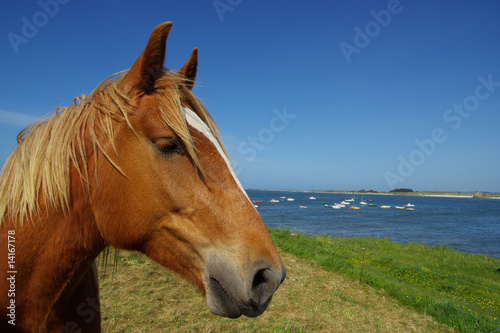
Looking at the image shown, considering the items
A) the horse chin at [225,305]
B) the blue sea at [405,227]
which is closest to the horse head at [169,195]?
the horse chin at [225,305]

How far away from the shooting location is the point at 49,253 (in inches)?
55.0

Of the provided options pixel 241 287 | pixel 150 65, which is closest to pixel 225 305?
pixel 241 287

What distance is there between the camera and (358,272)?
930 centimetres

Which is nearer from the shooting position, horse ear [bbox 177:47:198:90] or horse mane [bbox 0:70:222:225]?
horse mane [bbox 0:70:222:225]

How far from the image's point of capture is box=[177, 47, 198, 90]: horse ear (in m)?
1.72

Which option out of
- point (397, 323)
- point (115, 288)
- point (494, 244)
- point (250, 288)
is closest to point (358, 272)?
point (397, 323)

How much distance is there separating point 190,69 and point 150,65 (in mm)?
371

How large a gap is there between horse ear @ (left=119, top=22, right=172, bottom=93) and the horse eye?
36cm

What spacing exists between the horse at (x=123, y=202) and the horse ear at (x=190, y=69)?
23 cm

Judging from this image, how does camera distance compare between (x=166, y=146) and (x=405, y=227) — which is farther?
(x=405, y=227)

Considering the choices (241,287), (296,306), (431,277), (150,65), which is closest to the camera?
(241,287)

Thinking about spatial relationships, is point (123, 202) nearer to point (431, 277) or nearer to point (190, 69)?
point (190, 69)

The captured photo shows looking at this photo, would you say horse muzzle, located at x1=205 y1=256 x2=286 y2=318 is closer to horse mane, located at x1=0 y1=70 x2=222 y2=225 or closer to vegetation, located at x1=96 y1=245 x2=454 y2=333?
horse mane, located at x1=0 y1=70 x2=222 y2=225

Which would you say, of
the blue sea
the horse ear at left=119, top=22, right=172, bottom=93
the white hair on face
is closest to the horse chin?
the white hair on face
